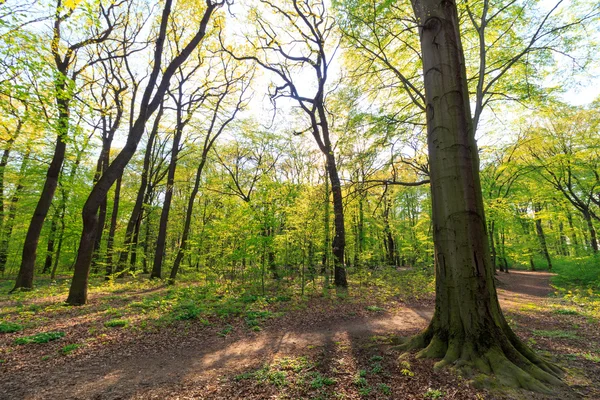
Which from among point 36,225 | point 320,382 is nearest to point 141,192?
point 36,225

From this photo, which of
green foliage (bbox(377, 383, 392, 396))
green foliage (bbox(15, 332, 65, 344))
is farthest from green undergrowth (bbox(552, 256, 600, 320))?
green foliage (bbox(15, 332, 65, 344))

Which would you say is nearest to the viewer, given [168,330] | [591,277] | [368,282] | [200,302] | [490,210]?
[168,330]

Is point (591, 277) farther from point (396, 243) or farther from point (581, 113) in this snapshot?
point (396, 243)

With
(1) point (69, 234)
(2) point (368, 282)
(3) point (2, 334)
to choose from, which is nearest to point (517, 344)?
(3) point (2, 334)

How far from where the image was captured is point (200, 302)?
868 centimetres

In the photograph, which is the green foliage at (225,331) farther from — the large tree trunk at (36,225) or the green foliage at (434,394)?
the large tree trunk at (36,225)

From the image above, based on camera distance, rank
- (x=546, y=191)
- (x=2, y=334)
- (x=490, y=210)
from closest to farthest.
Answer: (x=2, y=334) < (x=490, y=210) < (x=546, y=191)

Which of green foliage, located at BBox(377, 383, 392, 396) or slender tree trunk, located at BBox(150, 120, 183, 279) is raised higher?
slender tree trunk, located at BBox(150, 120, 183, 279)

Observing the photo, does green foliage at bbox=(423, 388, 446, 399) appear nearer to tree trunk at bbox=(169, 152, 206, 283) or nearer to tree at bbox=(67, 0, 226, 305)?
tree at bbox=(67, 0, 226, 305)

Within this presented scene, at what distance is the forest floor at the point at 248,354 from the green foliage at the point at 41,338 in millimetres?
50

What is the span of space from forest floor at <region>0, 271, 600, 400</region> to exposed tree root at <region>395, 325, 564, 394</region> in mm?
160

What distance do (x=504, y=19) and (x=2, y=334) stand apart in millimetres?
14011

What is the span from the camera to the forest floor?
3.08 meters

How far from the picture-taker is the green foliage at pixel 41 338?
4891 millimetres
